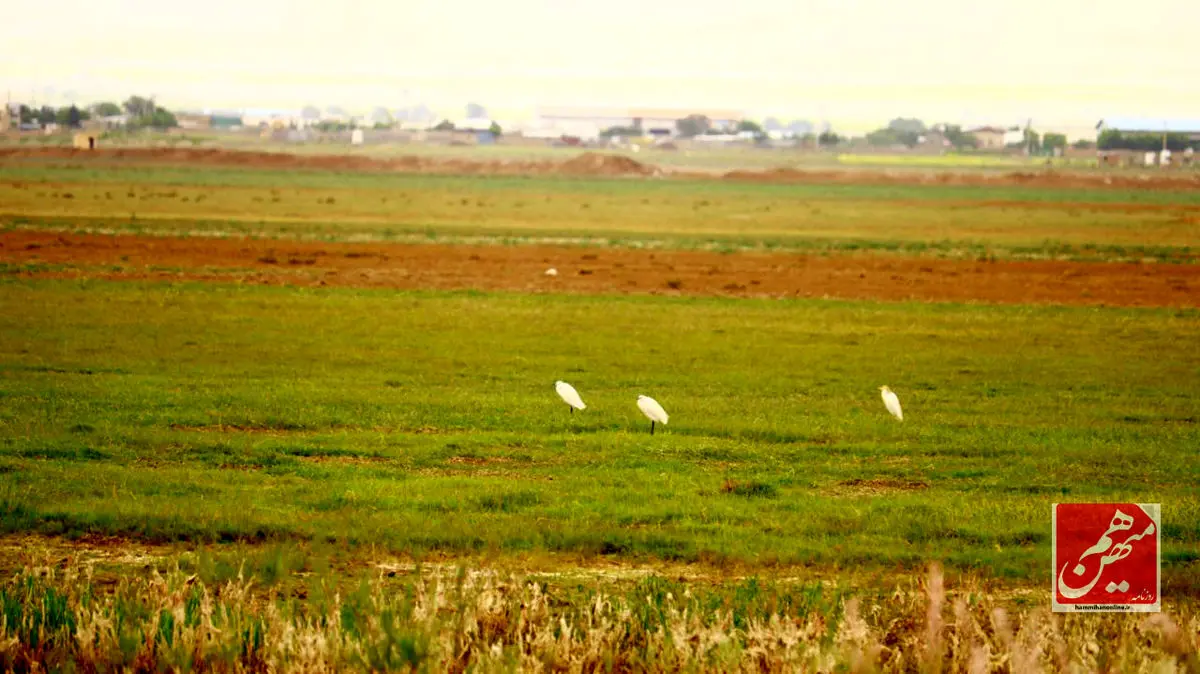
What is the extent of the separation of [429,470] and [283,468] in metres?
1.31

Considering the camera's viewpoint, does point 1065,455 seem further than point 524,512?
Yes

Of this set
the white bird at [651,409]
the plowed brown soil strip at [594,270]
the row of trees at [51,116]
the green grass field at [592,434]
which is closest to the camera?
the green grass field at [592,434]

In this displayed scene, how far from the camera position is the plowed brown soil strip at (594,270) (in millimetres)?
31531

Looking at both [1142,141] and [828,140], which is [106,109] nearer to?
[828,140]

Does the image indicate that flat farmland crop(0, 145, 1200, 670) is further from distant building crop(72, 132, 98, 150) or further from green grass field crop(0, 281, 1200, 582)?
distant building crop(72, 132, 98, 150)

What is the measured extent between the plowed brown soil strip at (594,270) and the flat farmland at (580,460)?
11.4 inches

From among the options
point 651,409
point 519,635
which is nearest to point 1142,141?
point 651,409

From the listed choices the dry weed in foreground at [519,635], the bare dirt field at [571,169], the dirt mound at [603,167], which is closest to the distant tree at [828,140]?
the bare dirt field at [571,169]

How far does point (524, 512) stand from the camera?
11180 millimetres

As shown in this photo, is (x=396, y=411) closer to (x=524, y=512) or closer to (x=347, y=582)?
(x=524, y=512)

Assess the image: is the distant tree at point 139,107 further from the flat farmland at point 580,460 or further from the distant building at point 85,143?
the flat farmland at point 580,460

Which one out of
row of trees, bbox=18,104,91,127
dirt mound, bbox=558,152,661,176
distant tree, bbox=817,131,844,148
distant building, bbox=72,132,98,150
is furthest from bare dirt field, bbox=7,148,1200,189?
distant tree, bbox=817,131,844,148

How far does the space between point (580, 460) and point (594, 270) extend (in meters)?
22.4

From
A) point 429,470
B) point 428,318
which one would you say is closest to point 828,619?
point 429,470
